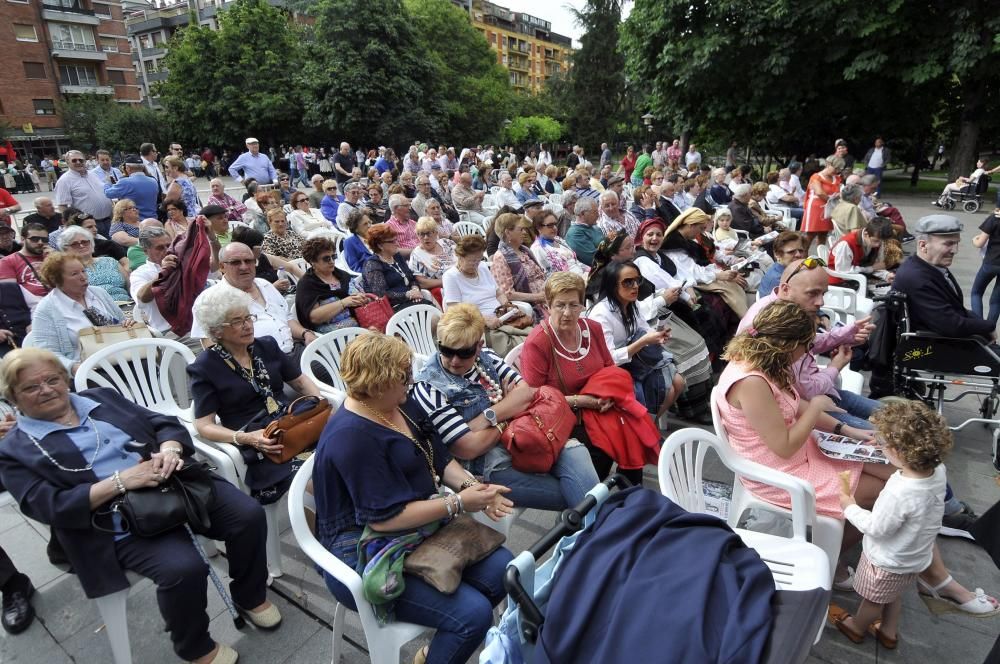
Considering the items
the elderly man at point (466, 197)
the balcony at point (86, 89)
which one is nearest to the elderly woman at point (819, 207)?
the elderly man at point (466, 197)

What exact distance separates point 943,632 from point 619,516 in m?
1.92

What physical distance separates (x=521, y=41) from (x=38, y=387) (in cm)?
8234

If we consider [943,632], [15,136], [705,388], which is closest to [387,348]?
[943,632]

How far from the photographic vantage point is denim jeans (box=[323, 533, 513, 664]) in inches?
71.1

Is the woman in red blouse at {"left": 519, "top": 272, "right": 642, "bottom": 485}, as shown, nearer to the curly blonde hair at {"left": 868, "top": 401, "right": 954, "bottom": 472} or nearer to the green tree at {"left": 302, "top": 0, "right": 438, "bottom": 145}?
the curly blonde hair at {"left": 868, "top": 401, "right": 954, "bottom": 472}

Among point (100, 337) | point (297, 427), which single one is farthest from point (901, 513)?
point (100, 337)

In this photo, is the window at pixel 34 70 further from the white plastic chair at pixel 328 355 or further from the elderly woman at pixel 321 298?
the white plastic chair at pixel 328 355

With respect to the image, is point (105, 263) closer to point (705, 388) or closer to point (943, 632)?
point (705, 388)

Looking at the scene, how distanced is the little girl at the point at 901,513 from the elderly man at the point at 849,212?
5.28m

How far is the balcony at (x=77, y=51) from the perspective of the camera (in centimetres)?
3803

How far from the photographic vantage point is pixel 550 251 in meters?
5.37

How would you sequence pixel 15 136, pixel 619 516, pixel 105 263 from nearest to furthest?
1. pixel 619 516
2. pixel 105 263
3. pixel 15 136

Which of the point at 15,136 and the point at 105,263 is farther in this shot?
the point at 15,136

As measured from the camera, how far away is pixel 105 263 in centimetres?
452
